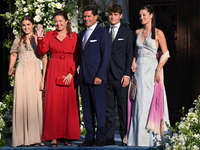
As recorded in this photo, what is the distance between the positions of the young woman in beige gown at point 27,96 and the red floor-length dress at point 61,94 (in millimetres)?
181

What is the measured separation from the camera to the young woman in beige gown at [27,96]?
18.2ft

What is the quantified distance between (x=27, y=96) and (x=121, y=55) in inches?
58.1

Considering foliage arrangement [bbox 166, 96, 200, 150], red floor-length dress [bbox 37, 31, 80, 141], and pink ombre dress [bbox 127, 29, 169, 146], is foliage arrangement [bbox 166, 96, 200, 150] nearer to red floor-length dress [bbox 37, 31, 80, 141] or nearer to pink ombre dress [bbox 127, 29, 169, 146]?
pink ombre dress [bbox 127, 29, 169, 146]

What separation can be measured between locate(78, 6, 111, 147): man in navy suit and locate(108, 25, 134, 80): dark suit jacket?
0.63ft

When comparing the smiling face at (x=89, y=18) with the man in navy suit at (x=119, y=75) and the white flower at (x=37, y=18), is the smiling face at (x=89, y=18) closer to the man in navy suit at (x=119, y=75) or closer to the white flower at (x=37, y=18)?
the man in navy suit at (x=119, y=75)

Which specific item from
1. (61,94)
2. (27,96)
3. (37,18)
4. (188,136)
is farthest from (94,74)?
(37,18)

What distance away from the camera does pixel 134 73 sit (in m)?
5.52

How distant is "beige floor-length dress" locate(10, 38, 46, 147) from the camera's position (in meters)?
5.55

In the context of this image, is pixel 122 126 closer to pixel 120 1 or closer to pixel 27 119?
pixel 27 119

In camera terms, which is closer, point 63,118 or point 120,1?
point 63,118

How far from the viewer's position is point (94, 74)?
5262 mm

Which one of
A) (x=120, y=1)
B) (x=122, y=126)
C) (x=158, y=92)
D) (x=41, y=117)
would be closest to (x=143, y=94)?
(x=158, y=92)

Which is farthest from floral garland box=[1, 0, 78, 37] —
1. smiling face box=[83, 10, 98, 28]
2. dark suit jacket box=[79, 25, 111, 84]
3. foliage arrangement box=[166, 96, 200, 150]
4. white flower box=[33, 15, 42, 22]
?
foliage arrangement box=[166, 96, 200, 150]

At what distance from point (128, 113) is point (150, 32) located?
1.16 metres
